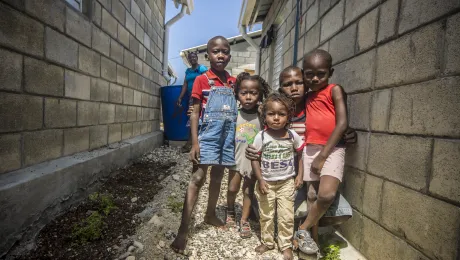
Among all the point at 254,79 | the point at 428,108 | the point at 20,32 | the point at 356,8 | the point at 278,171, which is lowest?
the point at 278,171

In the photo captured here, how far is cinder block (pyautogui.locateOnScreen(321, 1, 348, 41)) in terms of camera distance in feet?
7.13

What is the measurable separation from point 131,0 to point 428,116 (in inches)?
161

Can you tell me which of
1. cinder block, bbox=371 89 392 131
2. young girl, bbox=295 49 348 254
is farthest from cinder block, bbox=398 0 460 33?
young girl, bbox=295 49 348 254

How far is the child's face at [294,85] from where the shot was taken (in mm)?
1904

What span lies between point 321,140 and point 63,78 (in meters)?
2.20

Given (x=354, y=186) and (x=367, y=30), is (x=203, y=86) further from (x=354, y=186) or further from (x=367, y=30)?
(x=354, y=186)

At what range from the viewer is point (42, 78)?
1.92 metres

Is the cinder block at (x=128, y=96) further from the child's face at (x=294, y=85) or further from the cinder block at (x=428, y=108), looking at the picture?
the cinder block at (x=428, y=108)

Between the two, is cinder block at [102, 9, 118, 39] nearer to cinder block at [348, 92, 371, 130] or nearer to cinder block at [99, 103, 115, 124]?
cinder block at [99, 103, 115, 124]

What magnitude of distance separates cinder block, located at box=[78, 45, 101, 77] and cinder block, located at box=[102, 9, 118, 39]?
42cm

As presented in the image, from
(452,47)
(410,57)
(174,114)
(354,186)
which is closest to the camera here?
(452,47)

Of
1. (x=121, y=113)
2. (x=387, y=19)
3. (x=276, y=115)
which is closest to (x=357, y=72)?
(x=387, y=19)

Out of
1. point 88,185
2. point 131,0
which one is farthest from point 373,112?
point 131,0

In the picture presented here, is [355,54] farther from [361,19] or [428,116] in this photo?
[428,116]
